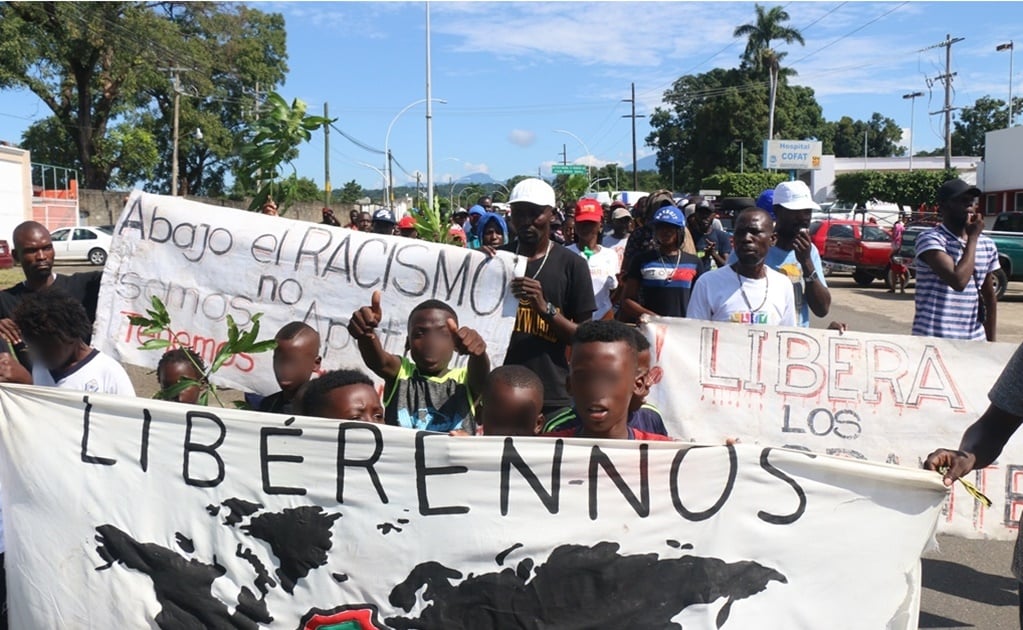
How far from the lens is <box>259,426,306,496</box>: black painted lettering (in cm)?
300

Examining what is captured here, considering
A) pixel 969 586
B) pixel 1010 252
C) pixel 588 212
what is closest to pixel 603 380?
pixel 969 586

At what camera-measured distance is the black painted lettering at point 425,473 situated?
2.87m

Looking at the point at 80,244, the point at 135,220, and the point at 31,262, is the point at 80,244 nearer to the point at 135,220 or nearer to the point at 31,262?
the point at 135,220

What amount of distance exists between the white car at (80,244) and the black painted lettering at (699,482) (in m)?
31.8

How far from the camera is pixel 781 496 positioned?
2.73 metres

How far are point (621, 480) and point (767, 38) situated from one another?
67.8 meters

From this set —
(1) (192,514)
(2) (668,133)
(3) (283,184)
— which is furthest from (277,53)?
(1) (192,514)

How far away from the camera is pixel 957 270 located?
15.1ft

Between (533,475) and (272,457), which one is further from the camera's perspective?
(272,457)

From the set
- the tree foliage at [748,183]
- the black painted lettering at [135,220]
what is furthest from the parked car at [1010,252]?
the tree foliage at [748,183]

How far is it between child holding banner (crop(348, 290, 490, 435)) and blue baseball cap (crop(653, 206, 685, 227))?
226cm

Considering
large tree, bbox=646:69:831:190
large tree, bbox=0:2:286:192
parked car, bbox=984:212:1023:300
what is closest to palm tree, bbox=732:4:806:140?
large tree, bbox=646:69:831:190

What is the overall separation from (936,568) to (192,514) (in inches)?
150

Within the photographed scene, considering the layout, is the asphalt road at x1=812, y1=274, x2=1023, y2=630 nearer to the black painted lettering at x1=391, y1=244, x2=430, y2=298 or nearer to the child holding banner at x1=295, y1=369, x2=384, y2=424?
the child holding banner at x1=295, y1=369, x2=384, y2=424
